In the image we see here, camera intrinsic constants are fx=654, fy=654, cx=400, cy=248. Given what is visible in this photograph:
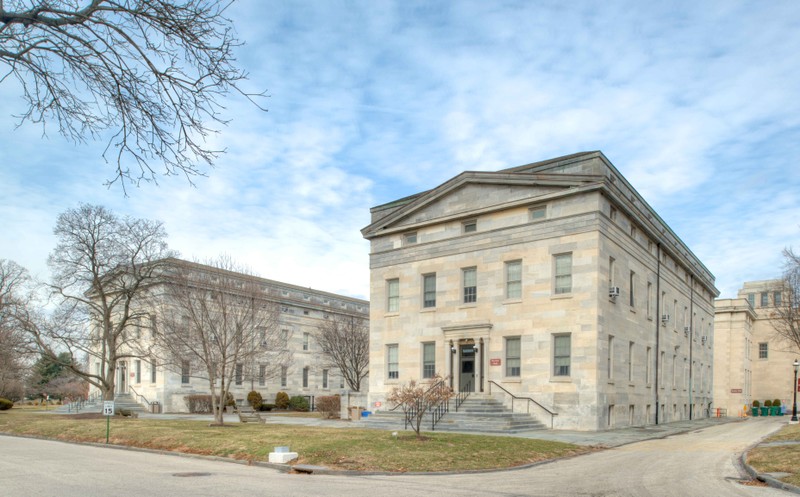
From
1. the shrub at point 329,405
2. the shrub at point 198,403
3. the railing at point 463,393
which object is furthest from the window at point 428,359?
the shrub at point 198,403

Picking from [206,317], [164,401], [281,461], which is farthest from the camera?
[164,401]

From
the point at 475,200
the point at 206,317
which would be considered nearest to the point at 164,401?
the point at 206,317

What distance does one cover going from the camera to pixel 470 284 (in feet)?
114

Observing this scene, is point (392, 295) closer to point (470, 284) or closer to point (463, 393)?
point (470, 284)

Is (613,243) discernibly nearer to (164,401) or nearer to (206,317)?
(206,317)

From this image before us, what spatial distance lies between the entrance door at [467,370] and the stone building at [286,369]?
780 inches

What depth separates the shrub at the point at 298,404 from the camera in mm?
57062

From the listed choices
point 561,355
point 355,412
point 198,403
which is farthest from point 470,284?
point 198,403

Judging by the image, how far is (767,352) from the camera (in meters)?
74.3

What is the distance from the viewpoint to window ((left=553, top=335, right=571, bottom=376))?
30.3m

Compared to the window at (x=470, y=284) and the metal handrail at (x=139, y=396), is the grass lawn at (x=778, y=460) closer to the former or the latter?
the window at (x=470, y=284)

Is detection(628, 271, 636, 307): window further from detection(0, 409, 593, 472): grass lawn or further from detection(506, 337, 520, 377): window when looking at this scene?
detection(0, 409, 593, 472): grass lawn

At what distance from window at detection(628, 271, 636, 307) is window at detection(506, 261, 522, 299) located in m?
6.29

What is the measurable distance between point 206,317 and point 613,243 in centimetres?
2000
